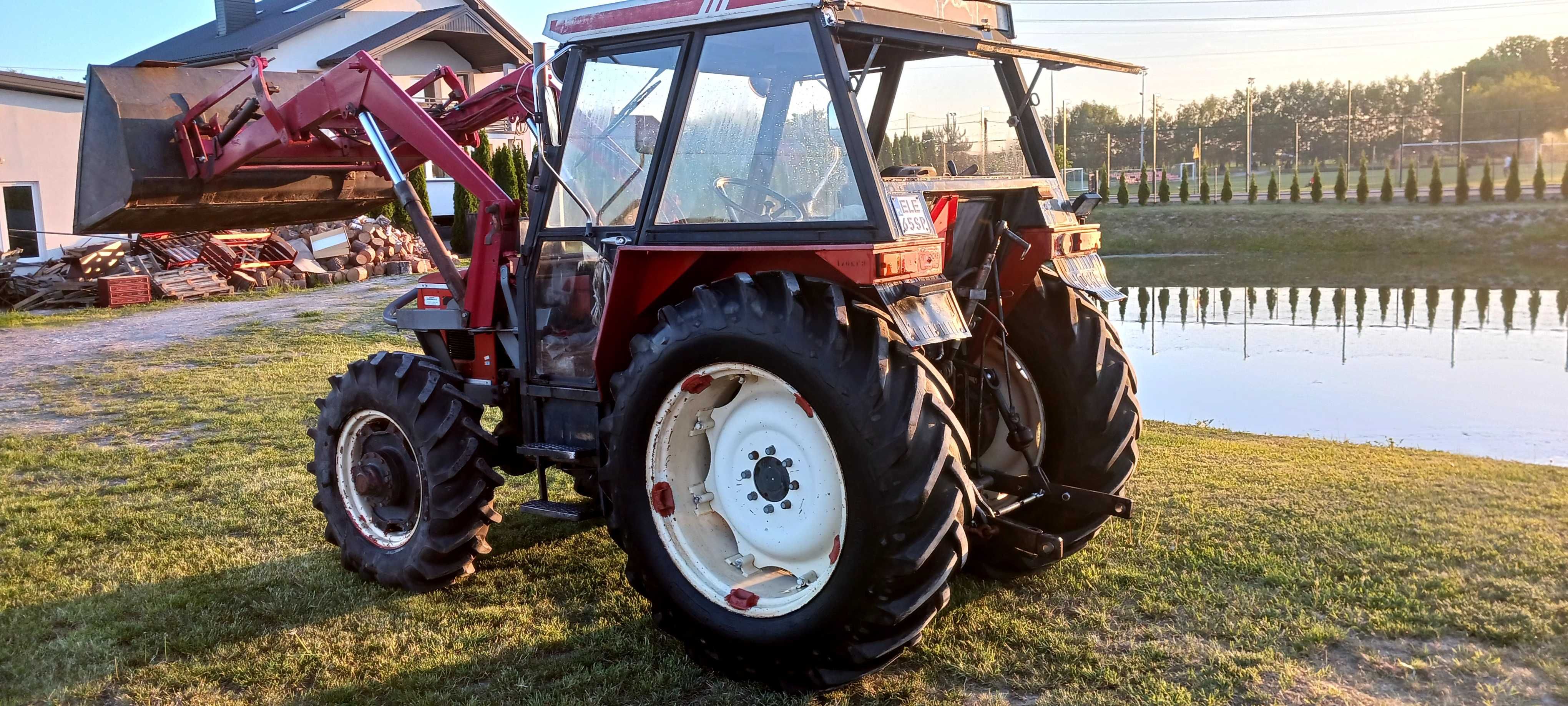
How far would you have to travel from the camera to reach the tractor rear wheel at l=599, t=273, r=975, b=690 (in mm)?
3529

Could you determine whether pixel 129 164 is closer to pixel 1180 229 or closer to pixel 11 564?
pixel 11 564

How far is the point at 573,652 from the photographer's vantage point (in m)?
4.29

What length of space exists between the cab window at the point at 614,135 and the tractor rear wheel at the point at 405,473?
1.00 meters

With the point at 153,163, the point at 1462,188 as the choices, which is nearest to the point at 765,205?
the point at 153,163

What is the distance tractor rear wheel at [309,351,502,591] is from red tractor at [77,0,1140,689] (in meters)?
0.01

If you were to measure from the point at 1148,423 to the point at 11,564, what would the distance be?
23.9ft

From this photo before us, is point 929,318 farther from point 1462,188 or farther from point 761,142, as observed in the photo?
point 1462,188

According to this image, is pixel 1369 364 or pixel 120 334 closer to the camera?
pixel 1369 364

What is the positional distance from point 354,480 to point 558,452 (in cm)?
112

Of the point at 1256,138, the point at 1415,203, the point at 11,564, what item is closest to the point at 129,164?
the point at 11,564

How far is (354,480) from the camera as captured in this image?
522 centimetres

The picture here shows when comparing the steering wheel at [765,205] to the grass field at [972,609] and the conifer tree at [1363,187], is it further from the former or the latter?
the conifer tree at [1363,187]

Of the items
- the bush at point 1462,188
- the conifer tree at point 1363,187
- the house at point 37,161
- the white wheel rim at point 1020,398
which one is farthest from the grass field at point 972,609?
the conifer tree at point 1363,187

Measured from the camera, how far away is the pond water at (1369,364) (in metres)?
9.20
